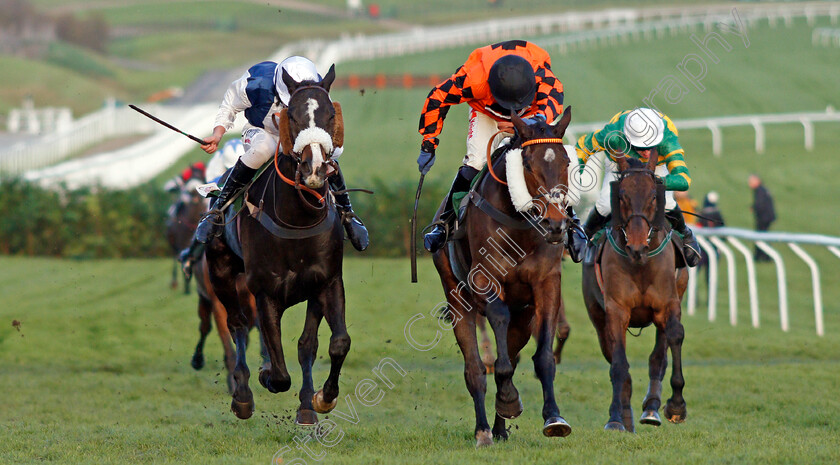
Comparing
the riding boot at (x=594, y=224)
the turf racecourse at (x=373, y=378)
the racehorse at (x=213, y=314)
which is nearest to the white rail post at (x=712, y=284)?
the turf racecourse at (x=373, y=378)

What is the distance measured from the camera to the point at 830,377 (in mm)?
9047

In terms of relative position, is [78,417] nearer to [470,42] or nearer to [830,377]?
[830,377]

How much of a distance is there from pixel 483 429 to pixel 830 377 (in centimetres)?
418

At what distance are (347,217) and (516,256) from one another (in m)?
1.18

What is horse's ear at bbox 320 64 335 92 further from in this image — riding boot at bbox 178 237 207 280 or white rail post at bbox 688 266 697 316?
white rail post at bbox 688 266 697 316

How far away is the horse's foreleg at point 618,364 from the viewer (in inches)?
265

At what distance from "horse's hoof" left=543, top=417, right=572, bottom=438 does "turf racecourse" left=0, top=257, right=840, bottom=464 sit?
0.10 metres

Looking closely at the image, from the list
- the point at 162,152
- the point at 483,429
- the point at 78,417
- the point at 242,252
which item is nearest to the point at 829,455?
the point at 483,429

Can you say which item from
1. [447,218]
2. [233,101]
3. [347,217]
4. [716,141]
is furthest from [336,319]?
[716,141]

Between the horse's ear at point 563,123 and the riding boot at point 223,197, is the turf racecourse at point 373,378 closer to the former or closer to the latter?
the riding boot at point 223,197

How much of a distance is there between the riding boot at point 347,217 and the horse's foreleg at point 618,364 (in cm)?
167

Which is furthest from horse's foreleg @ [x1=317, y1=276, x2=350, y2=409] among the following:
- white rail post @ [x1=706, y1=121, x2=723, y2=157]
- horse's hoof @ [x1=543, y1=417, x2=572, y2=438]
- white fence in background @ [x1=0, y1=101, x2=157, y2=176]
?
white rail post @ [x1=706, y1=121, x2=723, y2=157]

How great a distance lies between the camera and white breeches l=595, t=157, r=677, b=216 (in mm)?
7348

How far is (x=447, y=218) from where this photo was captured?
6.71m
